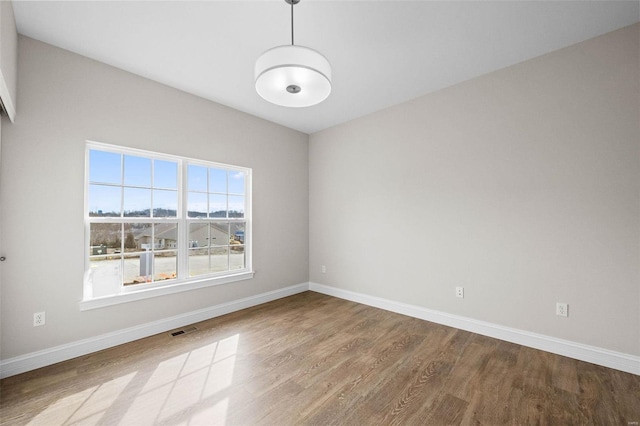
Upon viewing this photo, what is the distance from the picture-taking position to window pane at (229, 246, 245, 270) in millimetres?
3937

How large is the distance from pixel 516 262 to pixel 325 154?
313cm

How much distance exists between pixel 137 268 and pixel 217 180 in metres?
1.46

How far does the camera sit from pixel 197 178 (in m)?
3.62

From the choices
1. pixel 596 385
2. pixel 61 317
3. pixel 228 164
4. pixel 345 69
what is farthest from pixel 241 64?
pixel 596 385

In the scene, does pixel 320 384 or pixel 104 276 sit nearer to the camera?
pixel 320 384

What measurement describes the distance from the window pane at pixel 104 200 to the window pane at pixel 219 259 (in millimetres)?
1213

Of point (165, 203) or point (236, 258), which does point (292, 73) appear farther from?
point (236, 258)

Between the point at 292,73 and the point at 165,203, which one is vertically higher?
the point at 292,73

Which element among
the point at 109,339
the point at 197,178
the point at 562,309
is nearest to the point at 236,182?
the point at 197,178

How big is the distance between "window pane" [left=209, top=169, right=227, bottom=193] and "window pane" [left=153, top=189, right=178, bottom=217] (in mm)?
498

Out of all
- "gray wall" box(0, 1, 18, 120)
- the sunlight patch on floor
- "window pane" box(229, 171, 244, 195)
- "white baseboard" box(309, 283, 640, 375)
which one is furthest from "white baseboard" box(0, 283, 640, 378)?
"gray wall" box(0, 1, 18, 120)

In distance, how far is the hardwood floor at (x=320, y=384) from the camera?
1.81m

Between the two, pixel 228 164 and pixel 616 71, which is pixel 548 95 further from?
pixel 228 164

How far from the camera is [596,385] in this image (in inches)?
83.6
